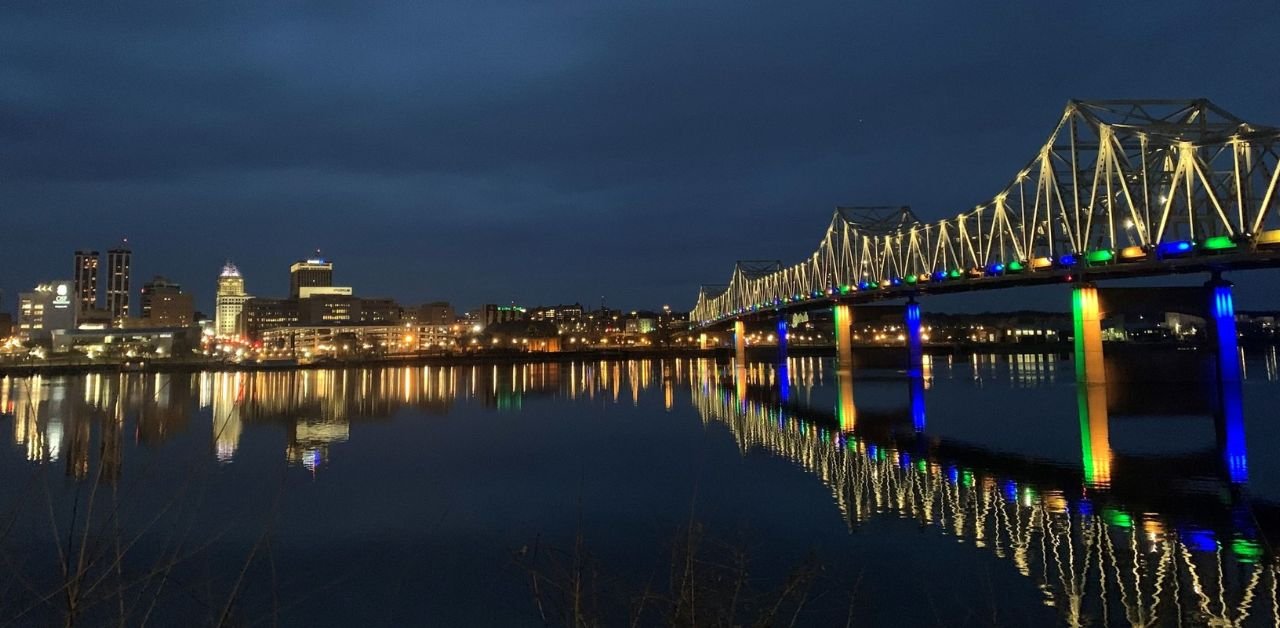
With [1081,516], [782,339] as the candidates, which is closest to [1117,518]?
[1081,516]

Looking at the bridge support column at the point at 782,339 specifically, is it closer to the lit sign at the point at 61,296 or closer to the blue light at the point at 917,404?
the blue light at the point at 917,404

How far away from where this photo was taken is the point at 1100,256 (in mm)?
47312

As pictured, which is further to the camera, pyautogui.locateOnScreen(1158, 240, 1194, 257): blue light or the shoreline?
the shoreline

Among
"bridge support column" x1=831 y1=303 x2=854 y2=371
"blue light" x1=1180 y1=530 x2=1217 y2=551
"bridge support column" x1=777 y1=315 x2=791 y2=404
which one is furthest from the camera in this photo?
"bridge support column" x1=831 y1=303 x2=854 y2=371

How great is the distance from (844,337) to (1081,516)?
6728 centimetres

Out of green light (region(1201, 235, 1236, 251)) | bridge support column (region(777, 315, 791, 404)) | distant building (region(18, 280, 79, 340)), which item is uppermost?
distant building (region(18, 280, 79, 340))

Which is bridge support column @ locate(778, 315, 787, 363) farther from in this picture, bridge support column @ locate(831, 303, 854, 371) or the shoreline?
bridge support column @ locate(831, 303, 854, 371)

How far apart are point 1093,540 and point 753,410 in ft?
92.6

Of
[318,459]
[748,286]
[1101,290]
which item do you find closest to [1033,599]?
[318,459]

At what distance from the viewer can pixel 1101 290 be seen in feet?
168

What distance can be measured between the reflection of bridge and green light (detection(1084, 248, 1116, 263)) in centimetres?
1900

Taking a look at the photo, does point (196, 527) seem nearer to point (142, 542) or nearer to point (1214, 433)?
point (142, 542)

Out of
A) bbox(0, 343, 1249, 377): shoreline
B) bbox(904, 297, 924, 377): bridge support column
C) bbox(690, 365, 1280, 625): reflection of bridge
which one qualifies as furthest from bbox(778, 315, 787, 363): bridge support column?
bbox(690, 365, 1280, 625): reflection of bridge

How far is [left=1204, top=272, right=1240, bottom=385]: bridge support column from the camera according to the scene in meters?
46.5
